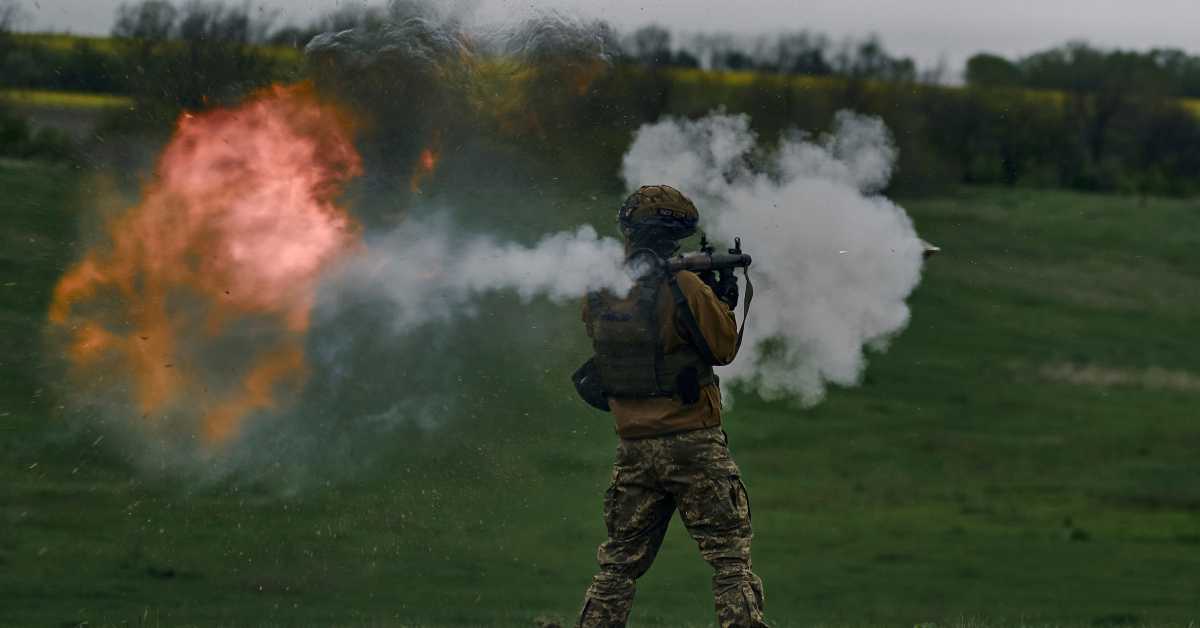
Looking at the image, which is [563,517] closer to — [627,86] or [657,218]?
[627,86]

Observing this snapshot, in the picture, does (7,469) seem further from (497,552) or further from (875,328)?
(875,328)

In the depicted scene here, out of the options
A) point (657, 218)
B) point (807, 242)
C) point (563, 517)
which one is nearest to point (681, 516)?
point (657, 218)

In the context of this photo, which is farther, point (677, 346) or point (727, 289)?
point (727, 289)

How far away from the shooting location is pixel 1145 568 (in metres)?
15.9

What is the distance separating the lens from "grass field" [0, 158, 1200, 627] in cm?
1262

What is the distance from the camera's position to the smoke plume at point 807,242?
9.24m

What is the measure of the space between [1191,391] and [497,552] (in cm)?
1542

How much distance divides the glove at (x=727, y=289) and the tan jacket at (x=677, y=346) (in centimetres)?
12

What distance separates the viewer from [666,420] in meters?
7.84

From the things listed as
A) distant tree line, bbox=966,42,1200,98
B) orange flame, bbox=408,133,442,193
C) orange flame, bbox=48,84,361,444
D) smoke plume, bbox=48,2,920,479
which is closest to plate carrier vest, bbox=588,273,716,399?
smoke plume, bbox=48,2,920,479

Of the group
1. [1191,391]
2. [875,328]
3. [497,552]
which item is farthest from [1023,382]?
[875,328]

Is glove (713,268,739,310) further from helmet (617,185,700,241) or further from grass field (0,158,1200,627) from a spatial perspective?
grass field (0,158,1200,627)

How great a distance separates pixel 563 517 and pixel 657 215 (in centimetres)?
874

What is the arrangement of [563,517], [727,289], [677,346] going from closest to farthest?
1. [677,346]
2. [727,289]
3. [563,517]
